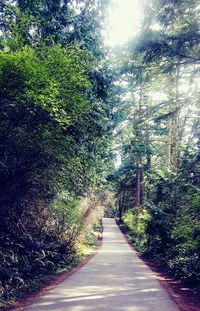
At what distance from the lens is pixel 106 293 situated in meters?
9.46

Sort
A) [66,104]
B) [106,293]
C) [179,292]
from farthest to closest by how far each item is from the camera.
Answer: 1. [179,292]
2. [106,293]
3. [66,104]

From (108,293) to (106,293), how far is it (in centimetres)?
6

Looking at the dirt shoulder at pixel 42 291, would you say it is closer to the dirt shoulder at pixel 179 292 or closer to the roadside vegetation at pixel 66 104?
the roadside vegetation at pixel 66 104

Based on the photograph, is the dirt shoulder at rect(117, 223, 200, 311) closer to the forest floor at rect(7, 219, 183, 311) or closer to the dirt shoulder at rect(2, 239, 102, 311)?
the forest floor at rect(7, 219, 183, 311)

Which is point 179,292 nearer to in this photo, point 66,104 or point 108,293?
point 108,293

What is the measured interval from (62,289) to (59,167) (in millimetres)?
3749

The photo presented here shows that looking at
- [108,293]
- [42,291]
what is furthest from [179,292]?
[42,291]

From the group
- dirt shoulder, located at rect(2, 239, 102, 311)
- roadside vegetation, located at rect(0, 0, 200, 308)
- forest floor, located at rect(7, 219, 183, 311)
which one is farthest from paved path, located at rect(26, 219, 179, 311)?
roadside vegetation, located at rect(0, 0, 200, 308)

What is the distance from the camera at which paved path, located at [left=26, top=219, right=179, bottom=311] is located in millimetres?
7891

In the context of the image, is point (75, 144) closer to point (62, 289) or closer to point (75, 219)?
point (62, 289)

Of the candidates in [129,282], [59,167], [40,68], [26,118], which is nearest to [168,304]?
[129,282]

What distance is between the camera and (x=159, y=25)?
9.92m

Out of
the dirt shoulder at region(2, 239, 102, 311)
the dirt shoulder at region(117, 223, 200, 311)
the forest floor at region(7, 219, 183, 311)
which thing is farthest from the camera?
the dirt shoulder at region(117, 223, 200, 311)

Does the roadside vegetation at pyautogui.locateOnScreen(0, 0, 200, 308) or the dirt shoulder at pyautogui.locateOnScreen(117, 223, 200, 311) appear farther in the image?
the dirt shoulder at pyautogui.locateOnScreen(117, 223, 200, 311)
